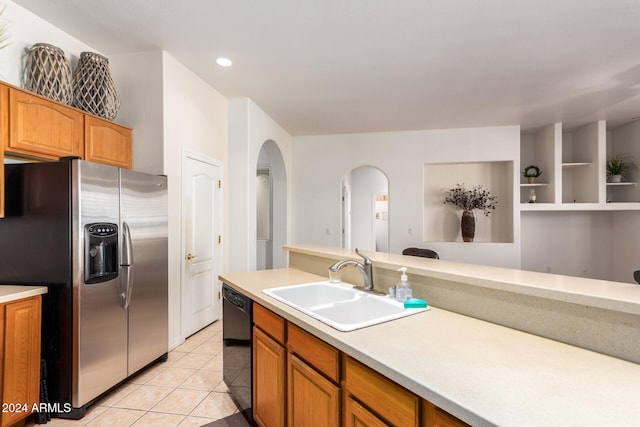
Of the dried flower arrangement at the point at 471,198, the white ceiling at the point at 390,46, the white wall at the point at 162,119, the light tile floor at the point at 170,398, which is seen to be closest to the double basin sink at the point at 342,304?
the light tile floor at the point at 170,398

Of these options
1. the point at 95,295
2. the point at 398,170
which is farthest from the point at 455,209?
the point at 95,295

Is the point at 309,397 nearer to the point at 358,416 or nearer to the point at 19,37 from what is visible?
the point at 358,416

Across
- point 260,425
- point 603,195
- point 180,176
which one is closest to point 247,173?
point 180,176

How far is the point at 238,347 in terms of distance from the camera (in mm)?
2027

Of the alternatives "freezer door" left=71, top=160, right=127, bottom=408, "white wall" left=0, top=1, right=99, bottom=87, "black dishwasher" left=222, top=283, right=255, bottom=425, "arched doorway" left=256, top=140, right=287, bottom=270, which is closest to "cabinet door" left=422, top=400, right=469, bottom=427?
"black dishwasher" left=222, top=283, right=255, bottom=425

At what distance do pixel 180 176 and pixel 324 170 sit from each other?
3.09 meters

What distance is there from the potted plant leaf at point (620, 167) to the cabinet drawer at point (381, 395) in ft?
19.6

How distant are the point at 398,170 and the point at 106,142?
427 centimetres

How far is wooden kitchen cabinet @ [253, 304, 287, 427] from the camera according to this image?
5.03 feet

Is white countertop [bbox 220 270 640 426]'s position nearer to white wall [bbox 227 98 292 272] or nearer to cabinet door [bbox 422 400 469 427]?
cabinet door [bbox 422 400 469 427]

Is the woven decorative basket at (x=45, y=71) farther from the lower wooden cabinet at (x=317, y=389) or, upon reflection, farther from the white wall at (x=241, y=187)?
the lower wooden cabinet at (x=317, y=389)

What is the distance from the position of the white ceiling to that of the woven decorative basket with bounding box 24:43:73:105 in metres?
0.32

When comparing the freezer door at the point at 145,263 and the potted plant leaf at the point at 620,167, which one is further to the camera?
the potted plant leaf at the point at 620,167

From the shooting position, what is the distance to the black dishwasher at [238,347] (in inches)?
74.9
